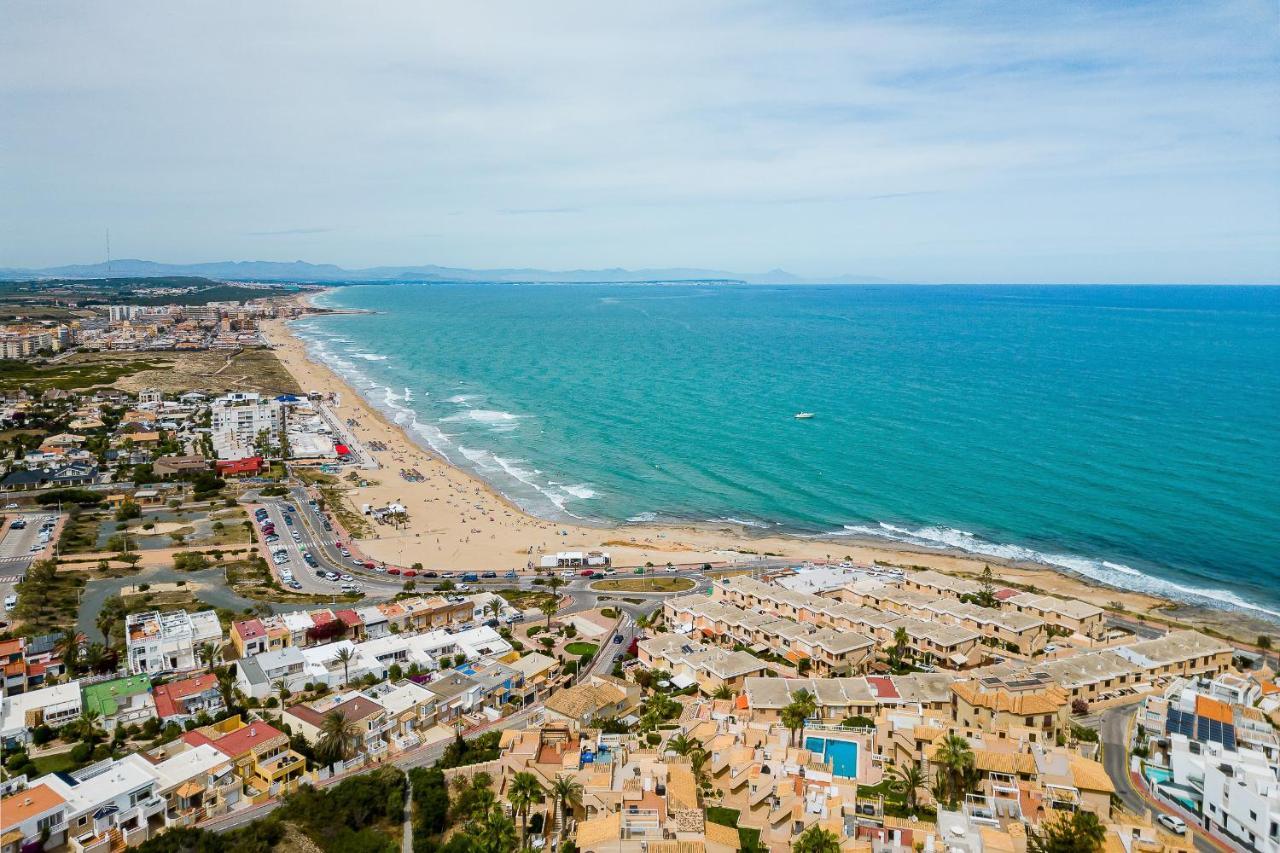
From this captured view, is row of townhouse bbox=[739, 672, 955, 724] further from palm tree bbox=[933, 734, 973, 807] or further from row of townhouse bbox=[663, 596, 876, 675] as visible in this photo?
palm tree bbox=[933, 734, 973, 807]

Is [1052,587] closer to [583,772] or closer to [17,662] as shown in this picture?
[583,772]

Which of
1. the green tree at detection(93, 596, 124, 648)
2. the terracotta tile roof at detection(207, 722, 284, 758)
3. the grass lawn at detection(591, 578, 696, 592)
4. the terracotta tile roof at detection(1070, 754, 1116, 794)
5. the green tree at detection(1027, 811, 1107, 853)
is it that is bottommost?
the grass lawn at detection(591, 578, 696, 592)

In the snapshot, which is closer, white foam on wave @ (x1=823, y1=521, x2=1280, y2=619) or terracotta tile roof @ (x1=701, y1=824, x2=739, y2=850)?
terracotta tile roof @ (x1=701, y1=824, x2=739, y2=850)

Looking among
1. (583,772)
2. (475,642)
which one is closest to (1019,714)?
(583,772)

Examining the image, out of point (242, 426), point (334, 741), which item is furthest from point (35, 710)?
point (242, 426)

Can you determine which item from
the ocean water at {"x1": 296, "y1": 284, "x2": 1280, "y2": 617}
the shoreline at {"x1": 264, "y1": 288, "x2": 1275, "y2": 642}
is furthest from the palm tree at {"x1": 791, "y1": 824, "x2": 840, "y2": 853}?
the ocean water at {"x1": 296, "y1": 284, "x2": 1280, "y2": 617}

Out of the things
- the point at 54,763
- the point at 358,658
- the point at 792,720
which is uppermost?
the point at 792,720

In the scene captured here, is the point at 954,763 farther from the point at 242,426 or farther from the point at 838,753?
the point at 242,426
